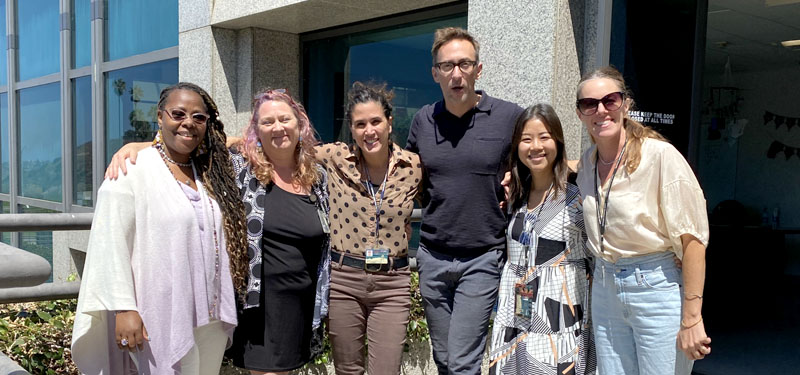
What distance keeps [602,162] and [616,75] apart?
0.39 m

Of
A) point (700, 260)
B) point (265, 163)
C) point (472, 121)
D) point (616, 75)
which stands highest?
point (616, 75)

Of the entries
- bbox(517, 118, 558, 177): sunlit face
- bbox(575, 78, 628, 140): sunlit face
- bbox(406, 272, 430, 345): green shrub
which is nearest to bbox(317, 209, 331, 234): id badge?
bbox(517, 118, 558, 177): sunlit face

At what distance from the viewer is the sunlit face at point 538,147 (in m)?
2.90

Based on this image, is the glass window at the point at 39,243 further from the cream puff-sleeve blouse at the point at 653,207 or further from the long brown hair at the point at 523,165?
the cream puff-sleeve blouse at the point at 653,207

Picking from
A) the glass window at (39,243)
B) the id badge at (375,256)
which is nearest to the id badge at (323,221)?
the id badge at (375,256)

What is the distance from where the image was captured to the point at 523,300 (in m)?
2.85

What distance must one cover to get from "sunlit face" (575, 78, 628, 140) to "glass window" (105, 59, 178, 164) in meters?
7.87

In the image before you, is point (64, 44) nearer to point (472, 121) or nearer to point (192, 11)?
point (192, 11)

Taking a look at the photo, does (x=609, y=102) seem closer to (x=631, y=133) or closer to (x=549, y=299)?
(x=631, y=133)

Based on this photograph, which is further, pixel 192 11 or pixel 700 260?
pixel 192 11

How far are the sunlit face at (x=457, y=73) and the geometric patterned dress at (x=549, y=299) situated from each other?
0.70 meters

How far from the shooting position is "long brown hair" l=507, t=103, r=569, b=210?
2930 millimetres

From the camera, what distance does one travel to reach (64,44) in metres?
11.9

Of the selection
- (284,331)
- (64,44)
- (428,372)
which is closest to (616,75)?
(284,331)
